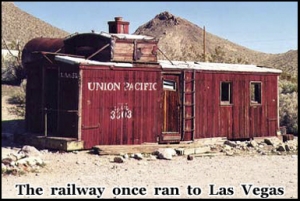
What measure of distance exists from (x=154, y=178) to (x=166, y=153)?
9.58ft

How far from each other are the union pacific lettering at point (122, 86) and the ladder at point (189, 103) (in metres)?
1.26

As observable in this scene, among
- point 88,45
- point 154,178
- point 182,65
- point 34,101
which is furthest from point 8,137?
point 154,178

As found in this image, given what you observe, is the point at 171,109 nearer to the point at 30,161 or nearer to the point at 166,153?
the point at 166,153

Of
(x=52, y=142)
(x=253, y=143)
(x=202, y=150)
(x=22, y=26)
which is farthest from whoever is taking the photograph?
(x=22, y=26)

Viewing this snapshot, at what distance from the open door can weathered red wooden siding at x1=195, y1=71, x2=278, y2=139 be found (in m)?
0.84

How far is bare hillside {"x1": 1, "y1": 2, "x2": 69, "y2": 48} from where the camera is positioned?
5338cm

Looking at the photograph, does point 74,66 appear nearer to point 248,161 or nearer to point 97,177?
Answer: point 97,177

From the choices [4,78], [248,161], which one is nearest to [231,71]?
[248,161]

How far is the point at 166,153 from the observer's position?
48.0ft

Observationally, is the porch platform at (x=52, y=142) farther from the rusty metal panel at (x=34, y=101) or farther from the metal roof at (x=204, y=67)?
the metal roof at (x=204, y=67)

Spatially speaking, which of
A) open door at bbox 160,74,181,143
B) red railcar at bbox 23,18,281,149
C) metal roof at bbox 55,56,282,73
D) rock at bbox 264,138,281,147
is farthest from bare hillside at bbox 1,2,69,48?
rock at bbox 264,138,281,147

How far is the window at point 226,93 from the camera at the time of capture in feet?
59.5

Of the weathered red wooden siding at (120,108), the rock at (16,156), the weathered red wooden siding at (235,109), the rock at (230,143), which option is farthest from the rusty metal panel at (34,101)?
the rock at (230,143)

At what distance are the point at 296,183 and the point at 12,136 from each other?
9.78 m
